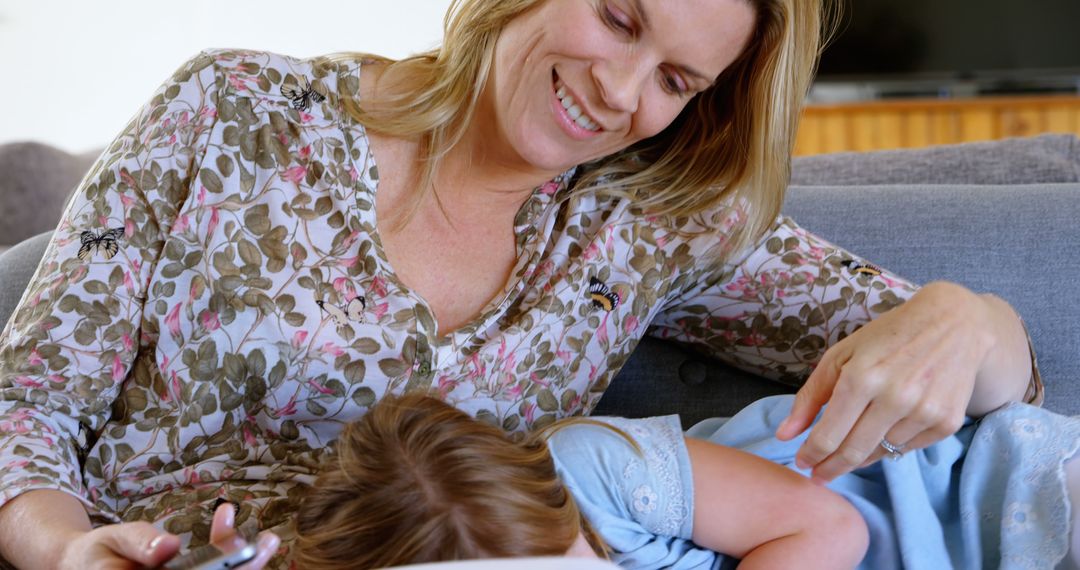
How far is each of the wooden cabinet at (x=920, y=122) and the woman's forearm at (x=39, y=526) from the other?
3761mm

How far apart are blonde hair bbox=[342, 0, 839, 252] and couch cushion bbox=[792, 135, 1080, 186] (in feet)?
1.46

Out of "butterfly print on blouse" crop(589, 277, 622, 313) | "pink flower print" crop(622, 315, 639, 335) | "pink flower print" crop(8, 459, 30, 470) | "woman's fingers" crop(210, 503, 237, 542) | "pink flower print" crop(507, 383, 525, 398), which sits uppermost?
"woman's fingers" crop(210, 503, 237, 542)

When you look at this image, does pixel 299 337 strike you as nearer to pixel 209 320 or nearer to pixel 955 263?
pixel 209 320

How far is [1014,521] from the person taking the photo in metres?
1.05

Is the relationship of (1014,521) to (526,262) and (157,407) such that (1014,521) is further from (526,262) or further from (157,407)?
(157,407)

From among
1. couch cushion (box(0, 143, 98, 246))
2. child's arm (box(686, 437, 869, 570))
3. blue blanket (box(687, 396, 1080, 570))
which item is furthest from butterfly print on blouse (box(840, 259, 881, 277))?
couch cushion (box(0, 143, 98, 246))

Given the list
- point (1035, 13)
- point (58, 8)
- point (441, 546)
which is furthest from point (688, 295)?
point (58, 8)

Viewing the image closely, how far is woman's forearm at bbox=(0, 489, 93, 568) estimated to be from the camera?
3.10 feet

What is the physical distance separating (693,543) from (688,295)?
14.5 inches

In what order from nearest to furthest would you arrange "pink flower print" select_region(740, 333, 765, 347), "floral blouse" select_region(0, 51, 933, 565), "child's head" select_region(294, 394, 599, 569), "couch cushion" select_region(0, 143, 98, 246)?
"child's head" select_region(294, 394, 599, 569) < "floral blouse" select_region(0, 51, 933, 565) < "pink flower print" select_region(740, 333, 765, 347) < "couch cushion" select_region(0, 143, 98, 246)

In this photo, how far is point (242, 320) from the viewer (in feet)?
3.78

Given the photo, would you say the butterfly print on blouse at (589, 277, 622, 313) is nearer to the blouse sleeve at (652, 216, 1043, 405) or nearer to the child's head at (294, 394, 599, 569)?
the blouse sleeve at (652, 216, 1043, 405)

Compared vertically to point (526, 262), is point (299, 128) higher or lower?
higher

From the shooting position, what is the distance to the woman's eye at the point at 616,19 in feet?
3.92
